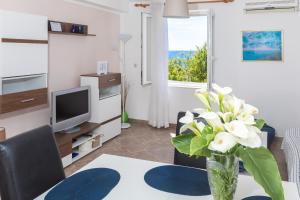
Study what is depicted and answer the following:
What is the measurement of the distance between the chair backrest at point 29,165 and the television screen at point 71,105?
2022 mm

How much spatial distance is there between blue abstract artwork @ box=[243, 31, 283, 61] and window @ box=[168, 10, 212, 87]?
2.59 feet

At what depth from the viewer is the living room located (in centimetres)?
151

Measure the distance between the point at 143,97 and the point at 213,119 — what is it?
470 centimetres

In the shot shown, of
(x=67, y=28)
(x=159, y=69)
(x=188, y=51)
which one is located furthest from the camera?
(x=188, y=51)

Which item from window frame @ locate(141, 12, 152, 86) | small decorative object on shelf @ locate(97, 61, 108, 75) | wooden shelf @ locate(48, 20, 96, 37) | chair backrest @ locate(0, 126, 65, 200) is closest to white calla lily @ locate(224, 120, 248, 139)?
chair backrest @ locate(0, 126, 65, 200)

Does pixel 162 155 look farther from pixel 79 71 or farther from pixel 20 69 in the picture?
pixel 20 69

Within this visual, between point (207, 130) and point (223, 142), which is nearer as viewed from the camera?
point (223, 142)

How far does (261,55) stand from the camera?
189 inches

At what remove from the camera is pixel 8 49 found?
10.4ft

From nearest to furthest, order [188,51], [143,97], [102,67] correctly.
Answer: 1. [102,67]
2. [188,51]
3. [143,97]

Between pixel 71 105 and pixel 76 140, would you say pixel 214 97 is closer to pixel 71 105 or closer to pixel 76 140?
pixel 71 105

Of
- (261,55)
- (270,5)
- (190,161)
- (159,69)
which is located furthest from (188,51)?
(190,161)

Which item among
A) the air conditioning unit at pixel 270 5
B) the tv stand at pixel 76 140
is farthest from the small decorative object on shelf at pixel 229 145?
the air conditioning unit at pixel 270 5

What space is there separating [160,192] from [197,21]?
14.4 feet
